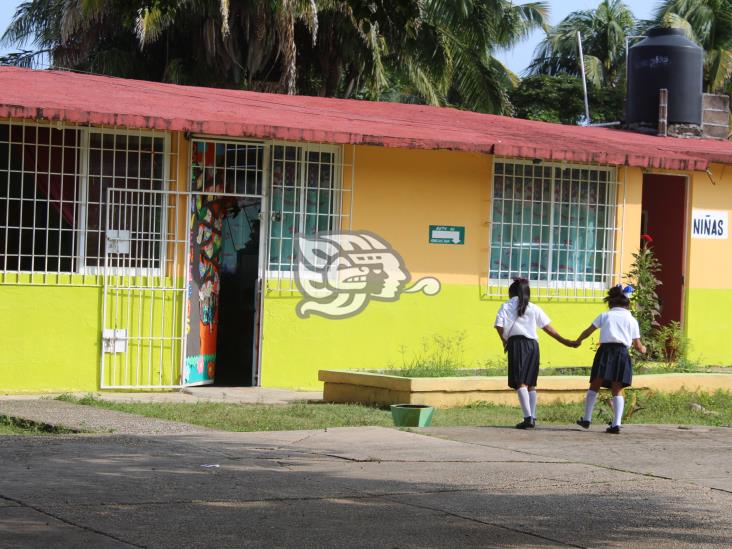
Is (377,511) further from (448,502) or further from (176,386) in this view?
(176,386)

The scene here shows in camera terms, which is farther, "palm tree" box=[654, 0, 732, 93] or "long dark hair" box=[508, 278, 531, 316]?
"palm tree" box=[654, 0, 732, 93]

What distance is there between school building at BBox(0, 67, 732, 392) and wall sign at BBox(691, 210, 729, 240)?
0.03 meters

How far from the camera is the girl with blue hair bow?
10766mm

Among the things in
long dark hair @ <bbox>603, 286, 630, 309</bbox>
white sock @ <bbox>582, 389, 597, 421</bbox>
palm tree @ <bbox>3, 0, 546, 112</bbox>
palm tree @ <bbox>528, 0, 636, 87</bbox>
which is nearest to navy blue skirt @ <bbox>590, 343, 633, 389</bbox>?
white sock @ <bbox>582, 389, 597, 421</bbox>

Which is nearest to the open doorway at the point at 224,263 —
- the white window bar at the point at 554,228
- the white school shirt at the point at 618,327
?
the white window bar at the point at 554,228

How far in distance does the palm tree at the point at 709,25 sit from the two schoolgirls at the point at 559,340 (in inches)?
1352

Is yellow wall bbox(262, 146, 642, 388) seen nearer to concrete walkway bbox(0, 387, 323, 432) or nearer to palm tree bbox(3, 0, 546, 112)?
concrete walkway bbox(0, 387, 323, 432)

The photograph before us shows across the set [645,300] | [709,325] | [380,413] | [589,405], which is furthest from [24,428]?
[709,325]

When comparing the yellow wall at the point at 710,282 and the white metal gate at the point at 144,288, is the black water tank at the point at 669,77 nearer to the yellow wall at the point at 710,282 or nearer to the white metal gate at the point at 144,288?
the yellow wall at the point at 710,282

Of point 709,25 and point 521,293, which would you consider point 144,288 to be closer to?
point 521,293

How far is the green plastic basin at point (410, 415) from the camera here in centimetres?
1058

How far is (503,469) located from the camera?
855cm

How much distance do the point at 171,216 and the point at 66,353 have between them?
175cm

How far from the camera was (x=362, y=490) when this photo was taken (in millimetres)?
7531
